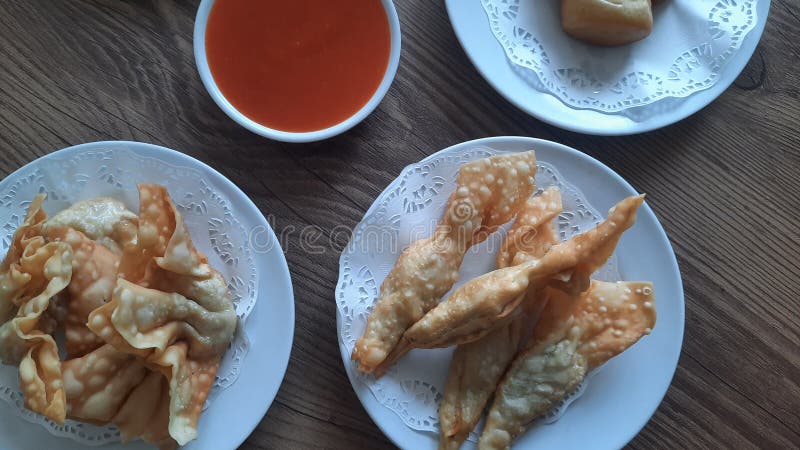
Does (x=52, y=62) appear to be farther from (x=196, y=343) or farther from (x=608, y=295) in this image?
(x=608, y=295)

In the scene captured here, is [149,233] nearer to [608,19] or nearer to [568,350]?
[568,350]

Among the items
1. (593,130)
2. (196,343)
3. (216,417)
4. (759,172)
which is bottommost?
(216,417)

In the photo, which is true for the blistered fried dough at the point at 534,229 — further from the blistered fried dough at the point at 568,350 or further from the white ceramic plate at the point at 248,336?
the white ceramic plate at the point at 248,336

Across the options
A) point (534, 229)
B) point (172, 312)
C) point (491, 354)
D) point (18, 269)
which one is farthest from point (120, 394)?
point (534, 229)

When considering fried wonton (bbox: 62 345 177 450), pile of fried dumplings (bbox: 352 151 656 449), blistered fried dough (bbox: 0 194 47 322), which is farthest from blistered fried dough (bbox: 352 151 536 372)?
blistered fried dough (bbox: 0 194 47 322)

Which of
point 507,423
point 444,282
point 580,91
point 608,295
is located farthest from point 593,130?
point 507,423

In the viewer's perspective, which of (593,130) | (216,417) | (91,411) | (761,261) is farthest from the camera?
(761,261)

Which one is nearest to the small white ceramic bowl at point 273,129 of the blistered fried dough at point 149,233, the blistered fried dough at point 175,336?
the blistered fried dough at point 149,233
